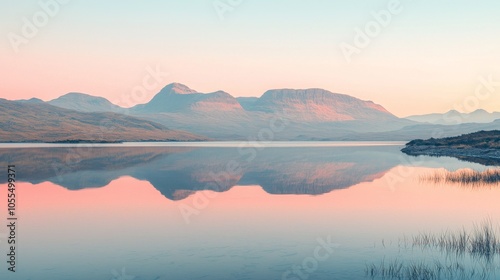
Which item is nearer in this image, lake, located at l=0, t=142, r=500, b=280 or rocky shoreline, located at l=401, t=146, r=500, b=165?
lake, located at l=0, t=142, r=500, b=280

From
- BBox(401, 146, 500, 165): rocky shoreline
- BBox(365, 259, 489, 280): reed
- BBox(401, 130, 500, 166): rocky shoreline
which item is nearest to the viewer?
BBox(365, 259, 489, 280): reed

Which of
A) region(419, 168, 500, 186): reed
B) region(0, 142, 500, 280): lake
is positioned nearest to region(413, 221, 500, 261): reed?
region(0, 142, 500, 280): lake

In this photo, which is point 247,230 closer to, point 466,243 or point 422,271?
point 422,271

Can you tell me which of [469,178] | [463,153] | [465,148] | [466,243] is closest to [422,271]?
[466,243]

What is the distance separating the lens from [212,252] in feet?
Answer: 54.7

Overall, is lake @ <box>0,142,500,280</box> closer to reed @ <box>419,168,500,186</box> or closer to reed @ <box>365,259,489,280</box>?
reed @ <box>365,259,489,280</box>

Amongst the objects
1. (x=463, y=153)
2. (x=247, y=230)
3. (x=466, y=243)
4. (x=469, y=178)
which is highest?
(x=463, y=153)

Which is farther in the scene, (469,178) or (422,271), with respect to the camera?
(469,178)

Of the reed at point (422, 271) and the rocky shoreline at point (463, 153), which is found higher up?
the rocky shoreline at point (463, 153)

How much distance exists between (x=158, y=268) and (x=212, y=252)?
2597mm

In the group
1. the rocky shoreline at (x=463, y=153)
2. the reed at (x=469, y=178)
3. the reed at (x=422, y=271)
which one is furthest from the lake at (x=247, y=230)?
A: the rocky shoreline at (x=463, y=153)

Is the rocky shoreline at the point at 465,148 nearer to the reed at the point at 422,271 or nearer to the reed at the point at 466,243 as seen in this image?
the reed at the point at 466,243

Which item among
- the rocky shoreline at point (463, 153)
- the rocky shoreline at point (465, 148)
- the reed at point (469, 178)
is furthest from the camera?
the rocky shoreline at point (465, 148)

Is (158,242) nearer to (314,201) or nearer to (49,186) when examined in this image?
(314,201)
